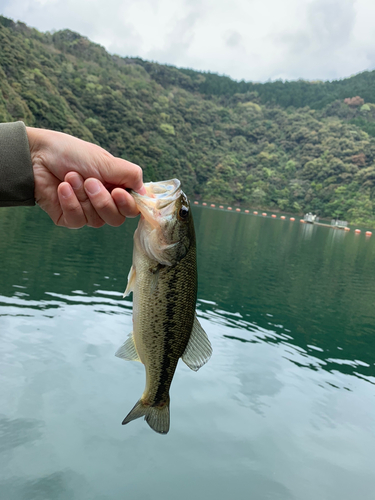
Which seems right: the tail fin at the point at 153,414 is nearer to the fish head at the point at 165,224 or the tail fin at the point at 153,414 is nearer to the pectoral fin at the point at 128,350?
the pectoral fin at the point at 128,350

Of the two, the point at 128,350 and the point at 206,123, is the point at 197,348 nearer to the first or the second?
the point at 128,350

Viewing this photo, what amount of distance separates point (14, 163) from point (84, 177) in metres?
0.41

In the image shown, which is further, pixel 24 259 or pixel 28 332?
pixel 24 259

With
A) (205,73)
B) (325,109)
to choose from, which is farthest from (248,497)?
(205,73)

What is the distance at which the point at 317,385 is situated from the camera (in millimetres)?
10125

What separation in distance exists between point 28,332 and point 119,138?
276ft

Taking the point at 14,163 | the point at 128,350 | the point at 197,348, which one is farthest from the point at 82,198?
the point at 197,348

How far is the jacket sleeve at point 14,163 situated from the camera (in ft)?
7.06

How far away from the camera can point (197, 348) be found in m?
2.50

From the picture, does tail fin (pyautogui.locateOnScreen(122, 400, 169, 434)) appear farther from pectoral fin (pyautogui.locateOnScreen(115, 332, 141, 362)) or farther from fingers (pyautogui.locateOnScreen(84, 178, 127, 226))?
fingers (pyautogui.locateOnScreen(84, 178, 127, 226))

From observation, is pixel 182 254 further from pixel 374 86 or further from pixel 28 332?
pixel 374 86

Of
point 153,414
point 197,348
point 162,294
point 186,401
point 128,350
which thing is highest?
point 162,294

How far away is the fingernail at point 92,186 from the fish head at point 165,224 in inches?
9.3

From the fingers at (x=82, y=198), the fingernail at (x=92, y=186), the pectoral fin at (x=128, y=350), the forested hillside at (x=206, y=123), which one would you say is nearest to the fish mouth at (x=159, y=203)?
the fingernail at (x=92, y=186)
